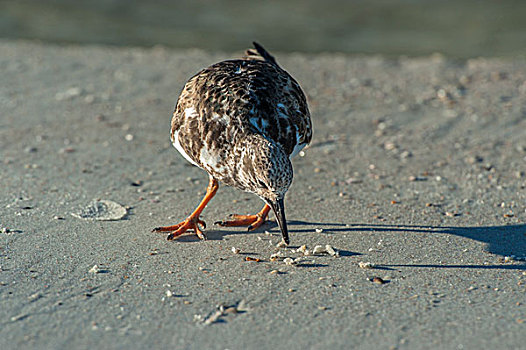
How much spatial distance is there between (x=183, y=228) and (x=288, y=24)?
10538 millimetres

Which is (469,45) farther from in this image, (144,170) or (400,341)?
(400,341)

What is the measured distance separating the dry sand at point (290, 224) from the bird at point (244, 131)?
0.45 meters

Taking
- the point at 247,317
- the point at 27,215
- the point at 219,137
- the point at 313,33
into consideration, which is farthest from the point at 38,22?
the point at 247,317

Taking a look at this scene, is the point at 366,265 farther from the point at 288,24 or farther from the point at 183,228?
the point at 288,24

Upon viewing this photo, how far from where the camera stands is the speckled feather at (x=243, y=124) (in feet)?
13.2

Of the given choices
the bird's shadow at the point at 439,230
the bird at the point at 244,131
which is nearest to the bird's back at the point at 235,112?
the bird at the point at 244,131

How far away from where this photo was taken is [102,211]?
201 inches

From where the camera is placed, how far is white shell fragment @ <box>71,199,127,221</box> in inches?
197

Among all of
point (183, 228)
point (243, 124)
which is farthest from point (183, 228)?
point (243, 124)

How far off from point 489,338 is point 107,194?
3276mm

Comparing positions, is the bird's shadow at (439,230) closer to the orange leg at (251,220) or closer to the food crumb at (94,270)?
the orange leg at (251,220)

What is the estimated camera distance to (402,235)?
15.8 ft

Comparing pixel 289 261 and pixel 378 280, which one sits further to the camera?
pixel 289 261

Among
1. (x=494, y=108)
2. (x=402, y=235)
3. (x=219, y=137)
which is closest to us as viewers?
(x=219, y=137)
